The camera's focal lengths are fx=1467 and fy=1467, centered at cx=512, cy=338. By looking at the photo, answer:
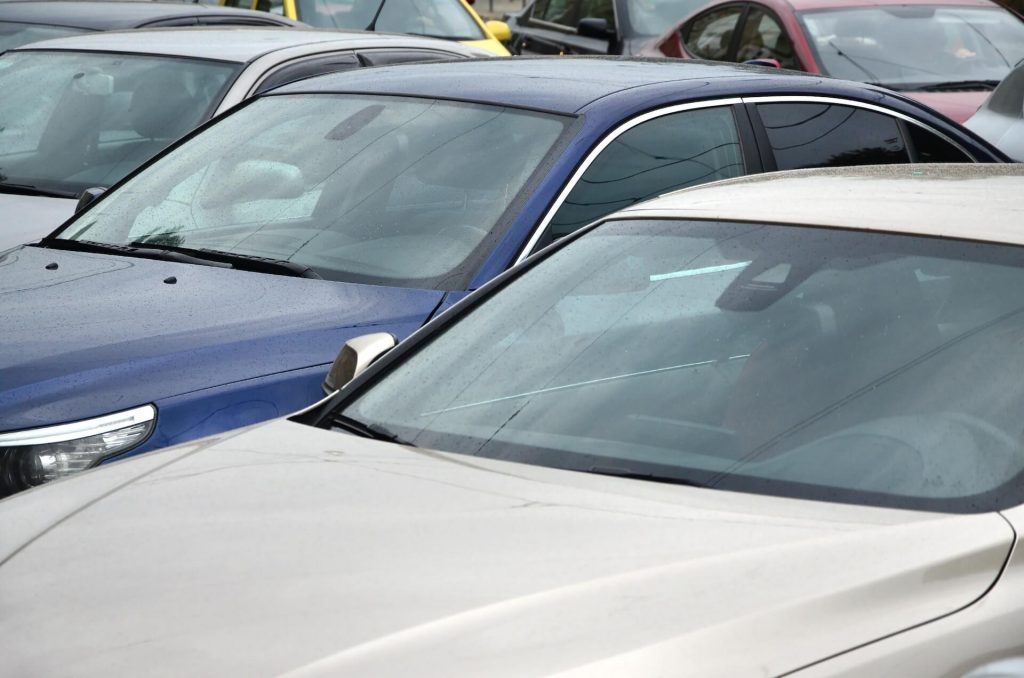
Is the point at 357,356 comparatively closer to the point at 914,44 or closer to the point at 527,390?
the point at 527,390

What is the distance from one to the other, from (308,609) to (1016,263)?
4.63ft

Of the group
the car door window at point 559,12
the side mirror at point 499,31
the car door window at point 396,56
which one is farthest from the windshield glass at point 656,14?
the car door window at point 396,56

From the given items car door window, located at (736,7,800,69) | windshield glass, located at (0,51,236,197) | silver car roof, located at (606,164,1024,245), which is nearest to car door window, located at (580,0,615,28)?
car door window, located at (736,7,800,69)

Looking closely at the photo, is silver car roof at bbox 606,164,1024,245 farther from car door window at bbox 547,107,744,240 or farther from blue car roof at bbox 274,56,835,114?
blue car roof at bbox 274,56,835,114

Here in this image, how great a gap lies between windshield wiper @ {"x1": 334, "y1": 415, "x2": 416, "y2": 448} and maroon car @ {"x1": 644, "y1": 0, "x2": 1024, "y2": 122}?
6.31 meters

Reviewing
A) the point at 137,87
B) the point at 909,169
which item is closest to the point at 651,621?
the point at 909,169

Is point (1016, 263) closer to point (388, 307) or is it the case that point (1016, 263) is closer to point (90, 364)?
point (388, 307)

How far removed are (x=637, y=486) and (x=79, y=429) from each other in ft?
5.13

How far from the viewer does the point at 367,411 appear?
2951mm

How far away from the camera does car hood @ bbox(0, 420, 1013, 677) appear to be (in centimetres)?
187

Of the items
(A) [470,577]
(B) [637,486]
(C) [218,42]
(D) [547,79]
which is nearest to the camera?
(A) [470,577]

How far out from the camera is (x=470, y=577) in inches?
80.0

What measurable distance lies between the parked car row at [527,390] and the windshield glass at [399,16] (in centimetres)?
523

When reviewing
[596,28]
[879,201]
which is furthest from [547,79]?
[596,28]
